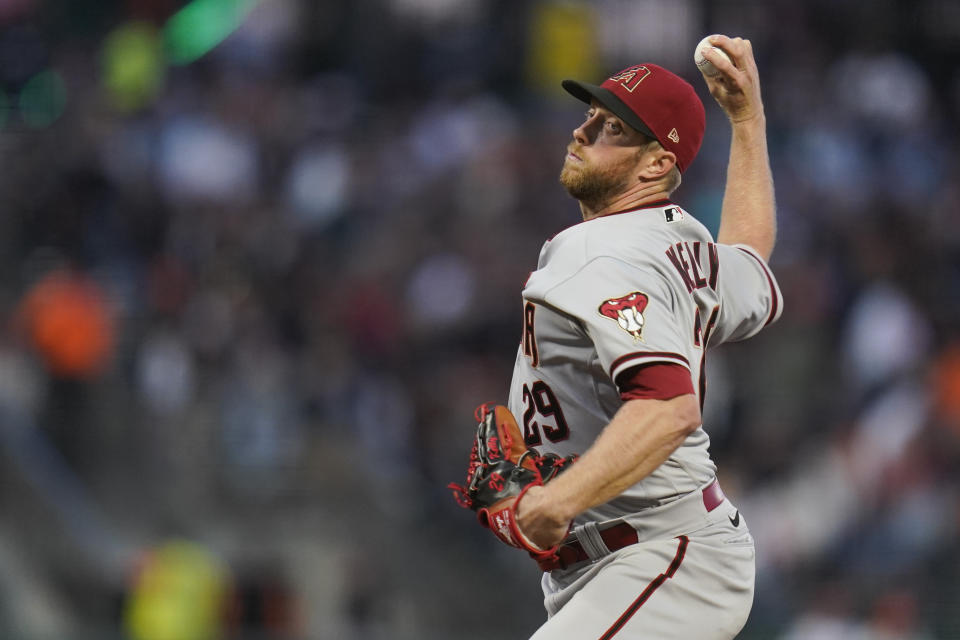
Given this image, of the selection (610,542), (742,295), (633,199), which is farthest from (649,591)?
(633,199)

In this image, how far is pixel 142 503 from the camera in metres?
10.3

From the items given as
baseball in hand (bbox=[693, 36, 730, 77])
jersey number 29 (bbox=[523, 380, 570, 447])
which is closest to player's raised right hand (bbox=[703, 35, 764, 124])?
baseball in hand (bbox=[693, 36, 730, 77])

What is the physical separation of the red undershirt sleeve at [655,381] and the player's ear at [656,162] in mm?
658

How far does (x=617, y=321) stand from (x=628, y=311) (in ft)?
0.13

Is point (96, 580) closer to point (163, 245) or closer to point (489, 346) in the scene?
point (163, 245)

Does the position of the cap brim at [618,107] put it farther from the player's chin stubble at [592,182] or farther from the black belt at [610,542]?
the black belt at [610,542]

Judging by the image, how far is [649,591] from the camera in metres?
3.46

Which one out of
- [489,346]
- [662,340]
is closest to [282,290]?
Answer: [489,346]

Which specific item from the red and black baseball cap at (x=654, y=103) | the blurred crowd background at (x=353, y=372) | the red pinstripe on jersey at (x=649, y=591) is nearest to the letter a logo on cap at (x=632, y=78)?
the red and black baseball cap at (x=654, y=103)

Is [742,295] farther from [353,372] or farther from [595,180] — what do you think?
[353,372]

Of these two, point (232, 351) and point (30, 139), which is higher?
point (30, 139)

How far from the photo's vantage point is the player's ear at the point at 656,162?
3676 millimetres

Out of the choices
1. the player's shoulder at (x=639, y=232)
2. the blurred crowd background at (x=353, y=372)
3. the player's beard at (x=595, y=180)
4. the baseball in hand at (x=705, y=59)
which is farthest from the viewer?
the blurred crowd background at (x=353, y=372)

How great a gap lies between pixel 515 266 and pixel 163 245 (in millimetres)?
2753
